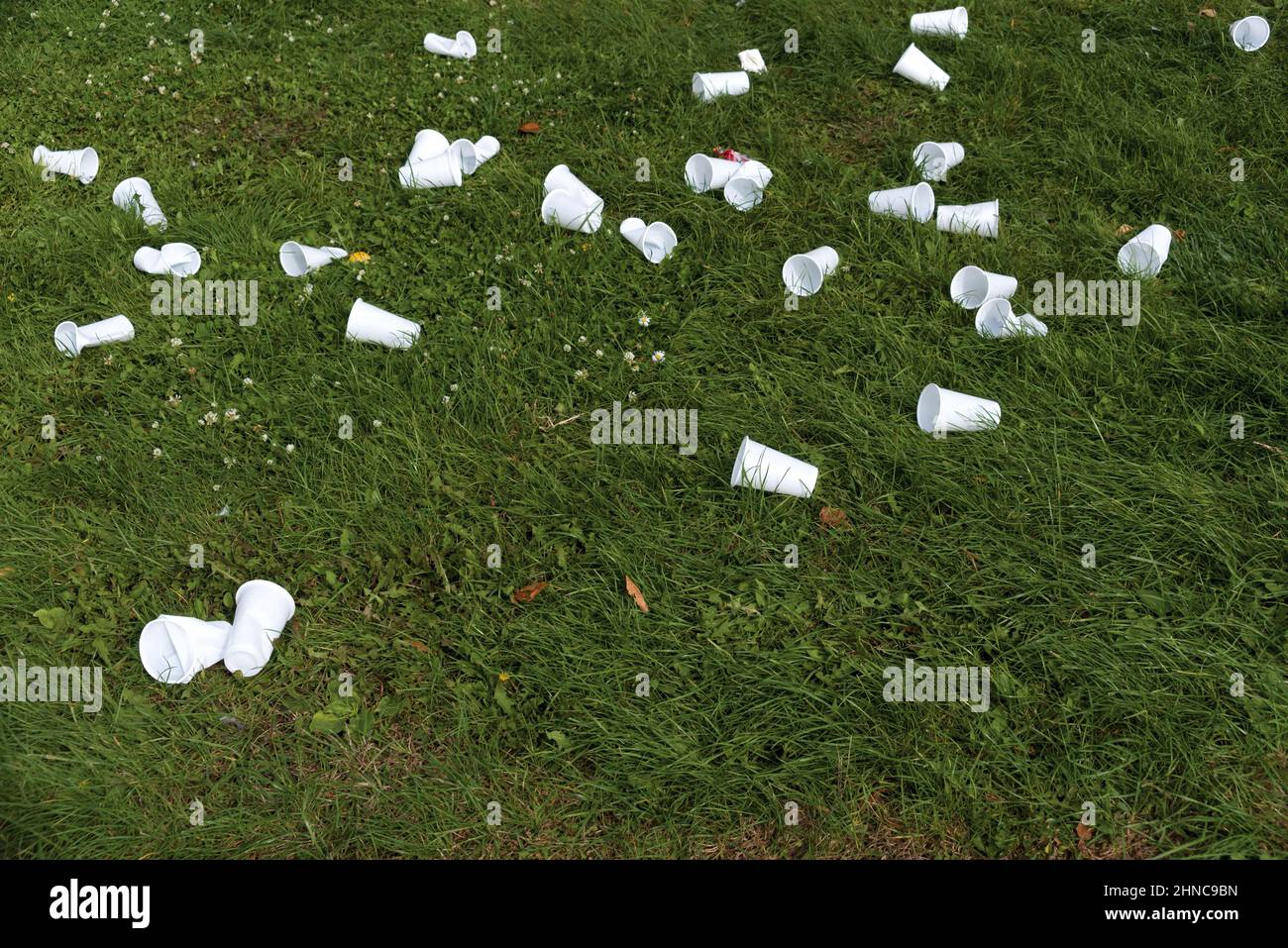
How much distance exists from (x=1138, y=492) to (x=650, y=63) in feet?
10.7

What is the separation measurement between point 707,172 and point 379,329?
1.56 meters

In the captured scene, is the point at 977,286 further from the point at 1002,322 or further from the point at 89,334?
the point at 89,334

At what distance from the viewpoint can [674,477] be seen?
324cm

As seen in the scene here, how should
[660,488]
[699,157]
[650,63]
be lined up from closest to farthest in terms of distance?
[660,488] < [699,157] < [650,63]

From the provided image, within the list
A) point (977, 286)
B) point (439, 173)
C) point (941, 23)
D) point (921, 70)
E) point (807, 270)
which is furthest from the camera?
point (941, 23)

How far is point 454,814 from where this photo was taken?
2.56 m

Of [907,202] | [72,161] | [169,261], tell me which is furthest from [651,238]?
[72,161]

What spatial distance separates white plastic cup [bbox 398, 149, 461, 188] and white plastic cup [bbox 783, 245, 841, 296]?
1.57 metres

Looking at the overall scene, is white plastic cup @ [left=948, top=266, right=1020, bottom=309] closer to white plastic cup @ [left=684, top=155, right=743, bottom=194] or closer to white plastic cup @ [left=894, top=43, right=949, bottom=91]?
white plastic cup @ [left=684, top=155, right=743, bottom=194]

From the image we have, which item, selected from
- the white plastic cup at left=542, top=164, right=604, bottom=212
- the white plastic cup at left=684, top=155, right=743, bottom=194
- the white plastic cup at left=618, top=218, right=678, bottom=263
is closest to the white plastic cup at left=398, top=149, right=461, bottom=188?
the white plastic cup at left=542, top=164, right=604, bottom=212

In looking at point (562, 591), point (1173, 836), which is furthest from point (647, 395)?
point (1173, 836)

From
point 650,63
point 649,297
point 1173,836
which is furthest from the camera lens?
point 650,63

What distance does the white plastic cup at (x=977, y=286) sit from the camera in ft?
11.9
